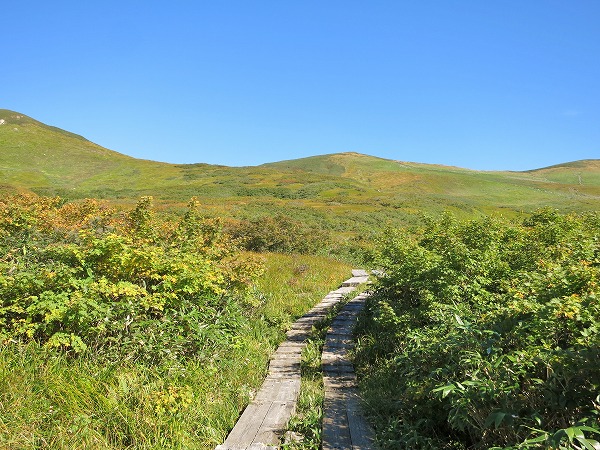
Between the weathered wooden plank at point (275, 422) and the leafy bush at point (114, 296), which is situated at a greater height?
the leafy bush at point (114, 296)

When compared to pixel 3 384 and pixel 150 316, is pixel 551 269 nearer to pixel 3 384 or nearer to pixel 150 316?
pixel 150 316

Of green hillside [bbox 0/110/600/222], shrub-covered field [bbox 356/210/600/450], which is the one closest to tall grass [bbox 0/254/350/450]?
shrub-covered field [bbox 356/210/600/450]

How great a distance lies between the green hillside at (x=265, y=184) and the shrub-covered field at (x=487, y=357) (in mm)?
31108

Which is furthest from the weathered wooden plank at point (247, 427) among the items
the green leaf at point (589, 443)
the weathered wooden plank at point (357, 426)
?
the green leaf at point (589, 443)

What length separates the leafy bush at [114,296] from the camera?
464 cm

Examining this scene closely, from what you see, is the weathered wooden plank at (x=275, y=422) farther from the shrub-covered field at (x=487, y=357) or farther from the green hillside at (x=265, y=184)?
the green hillside at (x=265, y=184)

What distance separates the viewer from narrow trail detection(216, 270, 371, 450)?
4.19 meters

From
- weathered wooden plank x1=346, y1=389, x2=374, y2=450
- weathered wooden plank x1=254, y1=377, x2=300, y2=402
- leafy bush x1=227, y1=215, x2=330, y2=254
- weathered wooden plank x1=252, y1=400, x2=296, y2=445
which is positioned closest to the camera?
weathered wooden plank x1=346, y1=389, x2=374, y2=450

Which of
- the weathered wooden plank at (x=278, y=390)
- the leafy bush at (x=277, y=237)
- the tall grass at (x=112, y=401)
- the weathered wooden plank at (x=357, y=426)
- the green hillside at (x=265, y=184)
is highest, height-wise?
the green hillside at (x=265, y=184)

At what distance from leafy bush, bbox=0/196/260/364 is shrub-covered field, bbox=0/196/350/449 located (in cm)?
2

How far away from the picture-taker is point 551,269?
4691mm

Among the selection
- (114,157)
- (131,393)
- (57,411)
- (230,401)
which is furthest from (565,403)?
(114,157)

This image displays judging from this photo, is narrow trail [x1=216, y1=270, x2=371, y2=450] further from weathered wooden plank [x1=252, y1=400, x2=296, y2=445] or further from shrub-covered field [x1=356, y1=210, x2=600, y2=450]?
shrub-covered field [x1=356, y1=210, x2=600, y2=450]

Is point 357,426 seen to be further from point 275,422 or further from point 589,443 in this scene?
point 589,443
